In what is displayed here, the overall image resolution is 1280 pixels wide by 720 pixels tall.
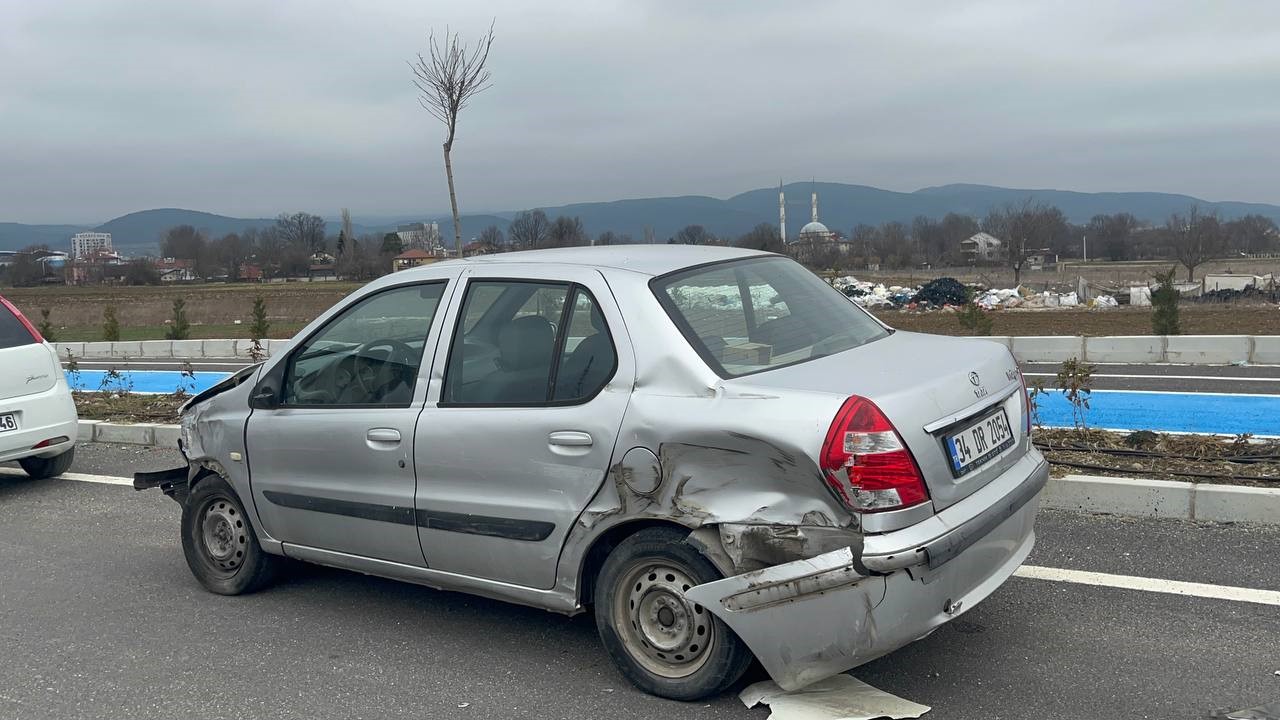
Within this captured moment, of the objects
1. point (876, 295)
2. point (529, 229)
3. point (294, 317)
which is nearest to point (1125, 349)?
point (529, 229)

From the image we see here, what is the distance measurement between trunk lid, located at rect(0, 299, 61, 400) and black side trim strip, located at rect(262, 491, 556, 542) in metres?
4.15

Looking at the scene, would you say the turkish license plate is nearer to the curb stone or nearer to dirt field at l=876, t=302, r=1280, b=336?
the curb stone

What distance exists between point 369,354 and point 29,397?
4684 mm

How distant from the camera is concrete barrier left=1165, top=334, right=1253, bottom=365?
44.0 feet

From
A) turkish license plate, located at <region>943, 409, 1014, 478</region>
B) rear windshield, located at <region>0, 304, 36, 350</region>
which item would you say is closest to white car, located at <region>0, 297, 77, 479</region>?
rear windshield, located at <region>0, 304, 36, 350</region>

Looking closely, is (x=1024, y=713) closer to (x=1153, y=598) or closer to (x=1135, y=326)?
(x=1153, y=598)

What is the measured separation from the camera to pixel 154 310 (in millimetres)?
43250

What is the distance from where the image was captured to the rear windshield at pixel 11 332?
802 cm

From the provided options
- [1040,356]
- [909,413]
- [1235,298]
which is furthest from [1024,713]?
[1235,298]

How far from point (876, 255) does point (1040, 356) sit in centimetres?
4606

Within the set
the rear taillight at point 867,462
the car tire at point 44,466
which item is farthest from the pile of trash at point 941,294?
the rear taillight at point 867,462

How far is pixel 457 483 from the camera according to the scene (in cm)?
426

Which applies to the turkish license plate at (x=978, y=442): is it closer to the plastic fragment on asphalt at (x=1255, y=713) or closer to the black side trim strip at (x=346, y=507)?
the plastic fragment on asphalt at (x=1255, y=713)

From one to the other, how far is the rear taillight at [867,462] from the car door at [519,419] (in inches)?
33.6
